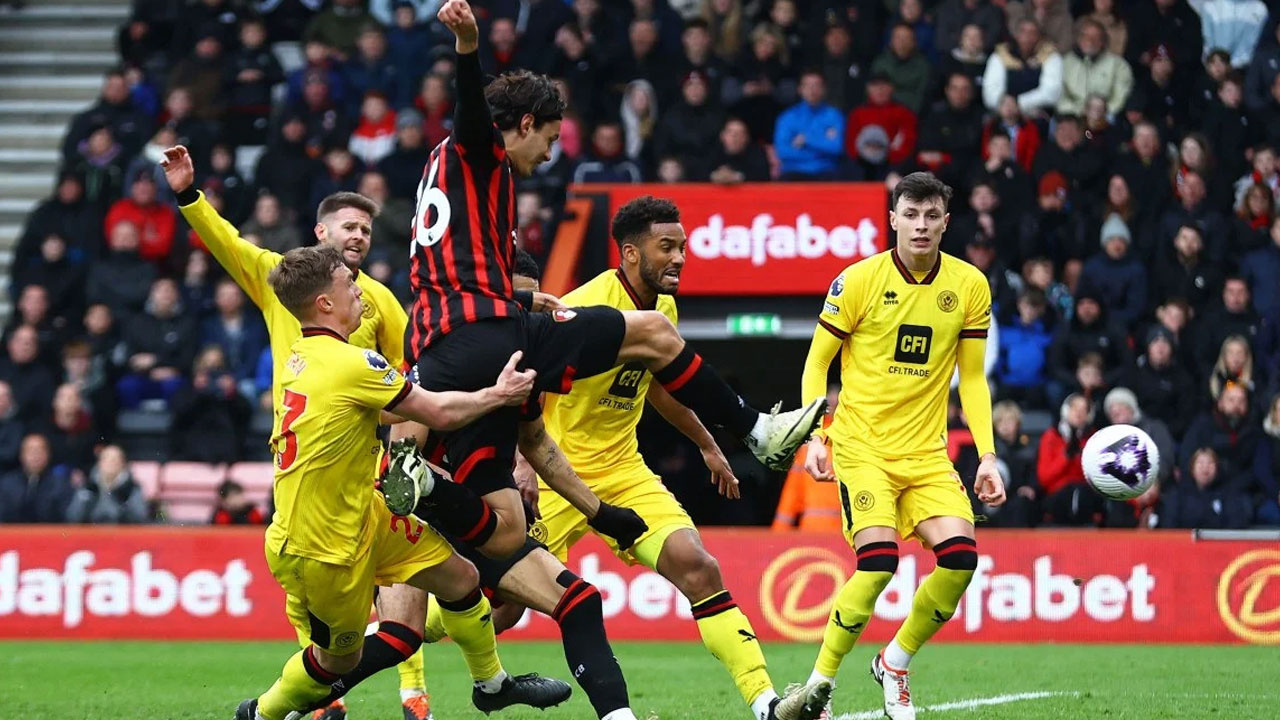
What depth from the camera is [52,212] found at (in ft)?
60.8

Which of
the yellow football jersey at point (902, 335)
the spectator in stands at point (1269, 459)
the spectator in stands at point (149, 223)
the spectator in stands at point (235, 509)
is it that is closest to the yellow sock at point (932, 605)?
the yellow football jersey at point (902, 335)

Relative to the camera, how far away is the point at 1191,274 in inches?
653

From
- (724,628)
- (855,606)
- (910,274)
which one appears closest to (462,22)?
(724,628)

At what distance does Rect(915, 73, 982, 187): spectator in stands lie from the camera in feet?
57.0

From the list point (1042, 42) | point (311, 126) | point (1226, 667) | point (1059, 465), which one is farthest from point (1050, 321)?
point (311, 126)

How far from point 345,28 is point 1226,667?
1184cm

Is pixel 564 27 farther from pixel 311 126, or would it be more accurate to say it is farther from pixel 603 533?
pixel 603 533

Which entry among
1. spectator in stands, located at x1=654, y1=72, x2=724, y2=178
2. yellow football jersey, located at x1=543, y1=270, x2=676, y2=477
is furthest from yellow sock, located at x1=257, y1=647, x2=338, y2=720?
spectator in stands, located at x1=654, y1=72, x2=724, y2=178

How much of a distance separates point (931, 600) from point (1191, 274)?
8.62 meters

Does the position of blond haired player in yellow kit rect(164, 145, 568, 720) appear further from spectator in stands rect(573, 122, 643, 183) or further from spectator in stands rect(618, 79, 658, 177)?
spectator in stands rect(618, 79, 658, 177)

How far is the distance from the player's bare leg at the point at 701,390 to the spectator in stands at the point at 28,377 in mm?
10732

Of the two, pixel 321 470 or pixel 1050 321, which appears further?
pixel 1050 321

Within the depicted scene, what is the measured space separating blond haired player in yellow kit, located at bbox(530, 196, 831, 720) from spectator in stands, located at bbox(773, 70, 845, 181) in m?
8.16

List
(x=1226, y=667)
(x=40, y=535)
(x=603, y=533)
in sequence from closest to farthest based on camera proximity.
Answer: (x=603, y=533)
(x=1226, y=667)
(x=40, y=535)
